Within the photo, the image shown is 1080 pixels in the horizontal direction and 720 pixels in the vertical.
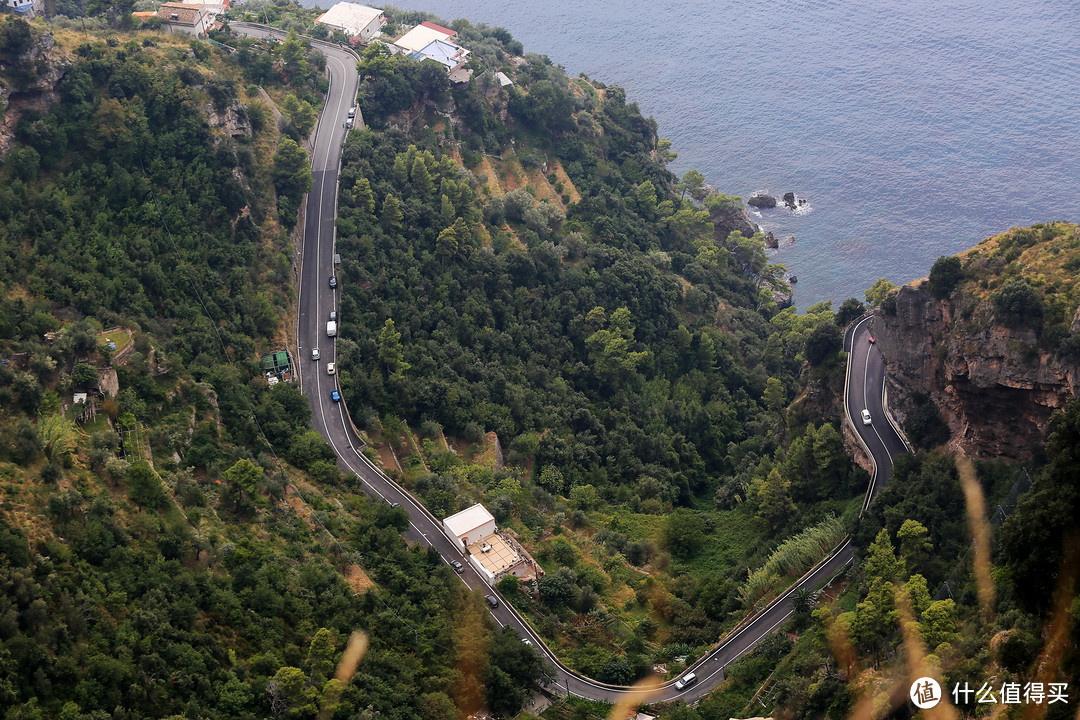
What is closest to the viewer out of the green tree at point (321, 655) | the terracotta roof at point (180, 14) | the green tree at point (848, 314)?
the green tree at point (321, 655)

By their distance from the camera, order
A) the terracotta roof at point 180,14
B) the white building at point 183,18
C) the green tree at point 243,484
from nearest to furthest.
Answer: the green tree at point 243,484 → the white building at point 183,18 → the terracotta roof at point 180,14

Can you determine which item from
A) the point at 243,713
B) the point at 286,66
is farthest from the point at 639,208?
the point at 243,713

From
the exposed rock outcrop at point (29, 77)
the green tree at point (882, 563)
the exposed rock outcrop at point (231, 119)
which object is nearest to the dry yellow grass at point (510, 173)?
the exposed rock outcrop at point (231, 119)

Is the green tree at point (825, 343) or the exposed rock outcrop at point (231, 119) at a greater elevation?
the exposed rock outcrop at point (231, 119)

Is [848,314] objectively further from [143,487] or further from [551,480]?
[143,487]

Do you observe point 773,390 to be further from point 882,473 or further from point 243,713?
point 243,713

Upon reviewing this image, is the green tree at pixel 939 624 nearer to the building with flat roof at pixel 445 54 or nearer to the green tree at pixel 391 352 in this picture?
the green tree at pixel 391 352
